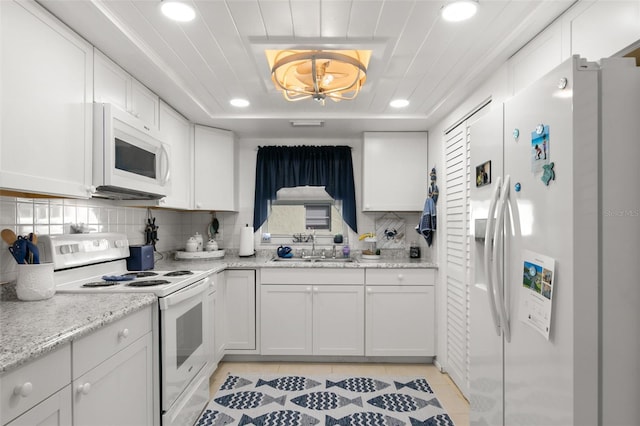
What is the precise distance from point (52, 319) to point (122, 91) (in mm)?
1382

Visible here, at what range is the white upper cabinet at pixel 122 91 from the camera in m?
1.91

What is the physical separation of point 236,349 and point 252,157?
1.97m

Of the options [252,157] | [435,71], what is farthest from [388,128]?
[252,157]


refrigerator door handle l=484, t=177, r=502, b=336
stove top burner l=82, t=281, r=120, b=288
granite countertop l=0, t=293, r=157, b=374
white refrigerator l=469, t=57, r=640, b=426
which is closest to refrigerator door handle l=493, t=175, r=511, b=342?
refrigerator door handle l=484, t=177, r=502, b=336

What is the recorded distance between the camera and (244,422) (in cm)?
227

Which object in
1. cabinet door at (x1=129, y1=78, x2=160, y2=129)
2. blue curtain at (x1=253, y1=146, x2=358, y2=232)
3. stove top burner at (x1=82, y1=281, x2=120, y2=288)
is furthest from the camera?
blue curtain at (x1=253, y1=146, x2=358, y2=232)

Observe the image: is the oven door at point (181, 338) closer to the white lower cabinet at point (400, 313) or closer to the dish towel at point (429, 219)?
the white lower cabinet at point (400, 313)

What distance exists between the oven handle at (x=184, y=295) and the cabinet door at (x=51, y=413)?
650 mm

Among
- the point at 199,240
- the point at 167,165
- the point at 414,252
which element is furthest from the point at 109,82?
the point at 414,252

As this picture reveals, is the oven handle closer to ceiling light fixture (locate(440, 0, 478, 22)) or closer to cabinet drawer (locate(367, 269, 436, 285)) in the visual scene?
cabinet drawer (locate(367, 269, 436, 285))

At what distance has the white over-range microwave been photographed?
6.05ft

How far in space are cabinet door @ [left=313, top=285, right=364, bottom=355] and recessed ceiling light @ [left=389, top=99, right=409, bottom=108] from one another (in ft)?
5.20

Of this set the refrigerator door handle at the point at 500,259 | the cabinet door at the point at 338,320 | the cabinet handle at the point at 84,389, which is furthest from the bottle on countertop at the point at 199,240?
the refrigerator door handle at the point at 500,259

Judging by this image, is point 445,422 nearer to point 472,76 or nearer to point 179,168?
point 472,76
